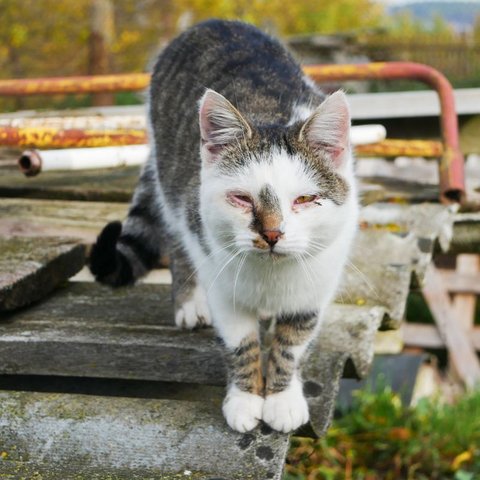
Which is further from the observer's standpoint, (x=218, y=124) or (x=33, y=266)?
(x=33, y=266)

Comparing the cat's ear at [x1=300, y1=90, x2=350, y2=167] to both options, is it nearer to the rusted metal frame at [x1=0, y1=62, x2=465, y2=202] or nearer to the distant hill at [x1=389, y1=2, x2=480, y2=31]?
the rusted metal frame at [x1=0, y1=62, x2=465, y2=202]

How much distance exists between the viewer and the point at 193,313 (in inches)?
96.8

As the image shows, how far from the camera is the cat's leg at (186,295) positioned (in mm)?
2468

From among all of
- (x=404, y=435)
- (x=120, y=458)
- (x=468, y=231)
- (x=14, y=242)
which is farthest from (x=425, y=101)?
(x=120, y=458)

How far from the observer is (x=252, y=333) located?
219 cm

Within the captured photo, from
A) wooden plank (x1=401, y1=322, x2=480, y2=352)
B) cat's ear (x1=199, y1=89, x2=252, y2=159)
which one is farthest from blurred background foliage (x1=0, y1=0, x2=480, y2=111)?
cat's ear (x1=199, y1=89, x2=252, y2=159)

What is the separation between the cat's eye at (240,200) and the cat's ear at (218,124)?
7.2 inches

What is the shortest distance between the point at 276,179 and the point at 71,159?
1.37m

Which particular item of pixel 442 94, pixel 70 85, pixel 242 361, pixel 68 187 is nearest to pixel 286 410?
pixel 242 361

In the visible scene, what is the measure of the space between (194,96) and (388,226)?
109cm

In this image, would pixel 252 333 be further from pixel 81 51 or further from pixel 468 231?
pixel 81 51

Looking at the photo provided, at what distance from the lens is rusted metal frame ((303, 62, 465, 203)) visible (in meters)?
3.83

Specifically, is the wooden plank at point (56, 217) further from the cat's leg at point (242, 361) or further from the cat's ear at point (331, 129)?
the cat's ear at point (331, 129)

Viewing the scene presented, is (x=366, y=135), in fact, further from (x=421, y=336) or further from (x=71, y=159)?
(x=421, y=336)
